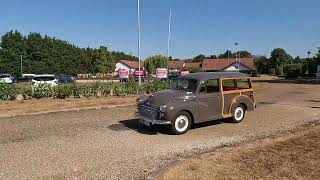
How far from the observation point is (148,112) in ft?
36.8

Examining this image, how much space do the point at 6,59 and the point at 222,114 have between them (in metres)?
70.1

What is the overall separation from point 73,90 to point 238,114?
11064mm

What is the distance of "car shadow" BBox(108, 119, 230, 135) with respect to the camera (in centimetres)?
1134

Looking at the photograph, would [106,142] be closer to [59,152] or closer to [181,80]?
[59,152]

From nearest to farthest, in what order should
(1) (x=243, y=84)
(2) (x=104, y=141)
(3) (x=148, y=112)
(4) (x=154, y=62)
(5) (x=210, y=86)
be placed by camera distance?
(2) (x=104, y=141)
(3) (x=148, y=112)
(5) (x=210, y=86)
(1) (x=243, y=84)
(4) (x=154, y=62)

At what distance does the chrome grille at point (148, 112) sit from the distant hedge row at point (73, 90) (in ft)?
34.0

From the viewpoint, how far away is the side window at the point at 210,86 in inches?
461

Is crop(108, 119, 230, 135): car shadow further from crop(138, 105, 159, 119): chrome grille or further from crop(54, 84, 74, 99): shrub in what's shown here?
crop(54, 84, 74, 99): shrub

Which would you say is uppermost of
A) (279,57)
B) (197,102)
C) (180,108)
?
(279,57)

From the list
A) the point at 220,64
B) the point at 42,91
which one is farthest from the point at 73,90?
the point at 220,64

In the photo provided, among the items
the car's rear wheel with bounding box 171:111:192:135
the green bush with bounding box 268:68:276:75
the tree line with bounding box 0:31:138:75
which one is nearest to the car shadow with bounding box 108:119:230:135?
the car's rear wheel with bounding box 171:111:192:135

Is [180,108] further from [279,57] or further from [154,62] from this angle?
[279,57]

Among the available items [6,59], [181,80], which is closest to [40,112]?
[181,80]

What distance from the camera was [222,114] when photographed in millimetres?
12219
